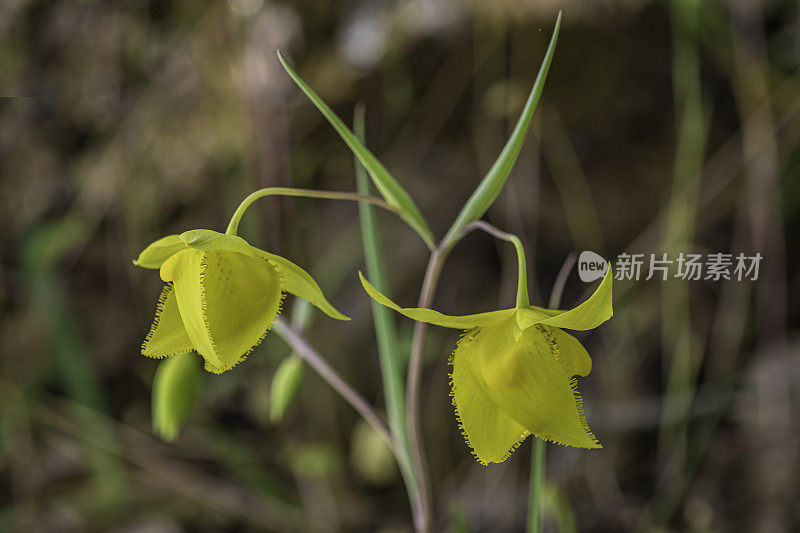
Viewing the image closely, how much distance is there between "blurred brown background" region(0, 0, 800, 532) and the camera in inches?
54.9

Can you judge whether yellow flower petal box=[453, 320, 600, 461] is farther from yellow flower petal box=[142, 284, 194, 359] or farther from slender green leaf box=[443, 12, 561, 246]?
yellow flower petal box=[142, 284, 194, 359]

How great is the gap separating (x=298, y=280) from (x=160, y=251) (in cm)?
14

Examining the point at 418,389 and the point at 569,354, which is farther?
the point at 418,389

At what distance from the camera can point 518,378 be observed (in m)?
0.58

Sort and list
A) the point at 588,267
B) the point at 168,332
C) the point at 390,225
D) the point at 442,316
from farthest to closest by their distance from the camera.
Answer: the point at 390,225, the point at 588,267, the point at 168,332, the point at 442,316

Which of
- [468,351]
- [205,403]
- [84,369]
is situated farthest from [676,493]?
[84,369]

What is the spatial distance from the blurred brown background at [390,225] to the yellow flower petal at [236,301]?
0.82m

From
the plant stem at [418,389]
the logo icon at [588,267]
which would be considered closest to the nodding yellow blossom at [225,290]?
the plant stem at [418,389]

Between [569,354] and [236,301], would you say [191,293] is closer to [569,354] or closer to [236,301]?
[236,301]

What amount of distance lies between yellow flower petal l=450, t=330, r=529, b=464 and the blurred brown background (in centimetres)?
80

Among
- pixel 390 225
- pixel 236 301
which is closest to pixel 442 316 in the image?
pixel 236 301

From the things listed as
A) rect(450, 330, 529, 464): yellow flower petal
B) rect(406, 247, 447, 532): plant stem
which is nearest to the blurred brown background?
rect(406, 247, 447, 532): plant stem

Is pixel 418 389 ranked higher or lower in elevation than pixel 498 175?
lower

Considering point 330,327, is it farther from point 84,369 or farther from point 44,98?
point 44,98
